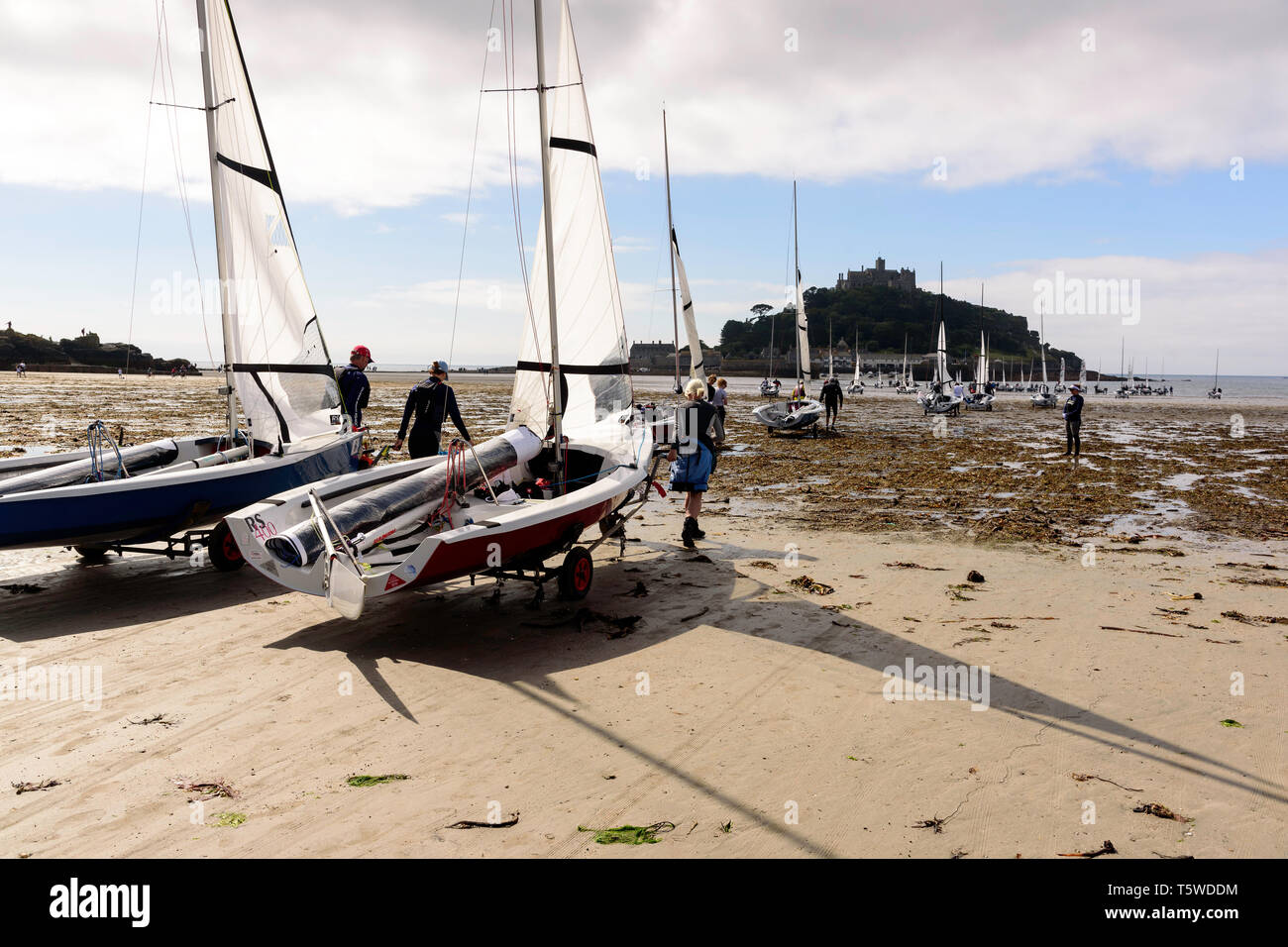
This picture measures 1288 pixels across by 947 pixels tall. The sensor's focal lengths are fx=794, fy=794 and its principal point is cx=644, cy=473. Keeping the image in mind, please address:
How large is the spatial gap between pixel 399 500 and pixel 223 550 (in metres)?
2.44

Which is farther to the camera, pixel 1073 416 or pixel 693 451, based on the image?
pixel 1073 416

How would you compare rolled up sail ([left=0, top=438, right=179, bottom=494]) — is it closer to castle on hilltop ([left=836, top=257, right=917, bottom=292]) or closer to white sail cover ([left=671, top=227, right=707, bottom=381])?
white sail cover ([left=671, top=227, right=707, bottom=381])

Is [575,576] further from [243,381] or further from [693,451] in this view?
[243,381]

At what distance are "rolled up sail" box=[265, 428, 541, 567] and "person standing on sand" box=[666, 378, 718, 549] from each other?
1.90m

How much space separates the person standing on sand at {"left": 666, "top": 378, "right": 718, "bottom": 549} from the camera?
9.15 meters

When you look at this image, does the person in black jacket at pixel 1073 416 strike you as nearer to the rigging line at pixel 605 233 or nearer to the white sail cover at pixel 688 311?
the white sail cover at pixel 688 311

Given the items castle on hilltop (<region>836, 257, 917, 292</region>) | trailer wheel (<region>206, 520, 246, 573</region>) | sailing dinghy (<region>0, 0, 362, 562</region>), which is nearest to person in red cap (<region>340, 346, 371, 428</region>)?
sailing dinghy (<region>0, 0, 362, 562</region>)

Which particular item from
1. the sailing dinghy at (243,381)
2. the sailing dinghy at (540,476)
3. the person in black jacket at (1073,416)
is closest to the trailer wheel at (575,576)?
the sailing dinghy at (540,476)

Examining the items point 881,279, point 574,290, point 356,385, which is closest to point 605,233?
point 574,290

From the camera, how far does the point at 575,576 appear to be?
6.97 metres

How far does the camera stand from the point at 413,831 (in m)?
3.47
